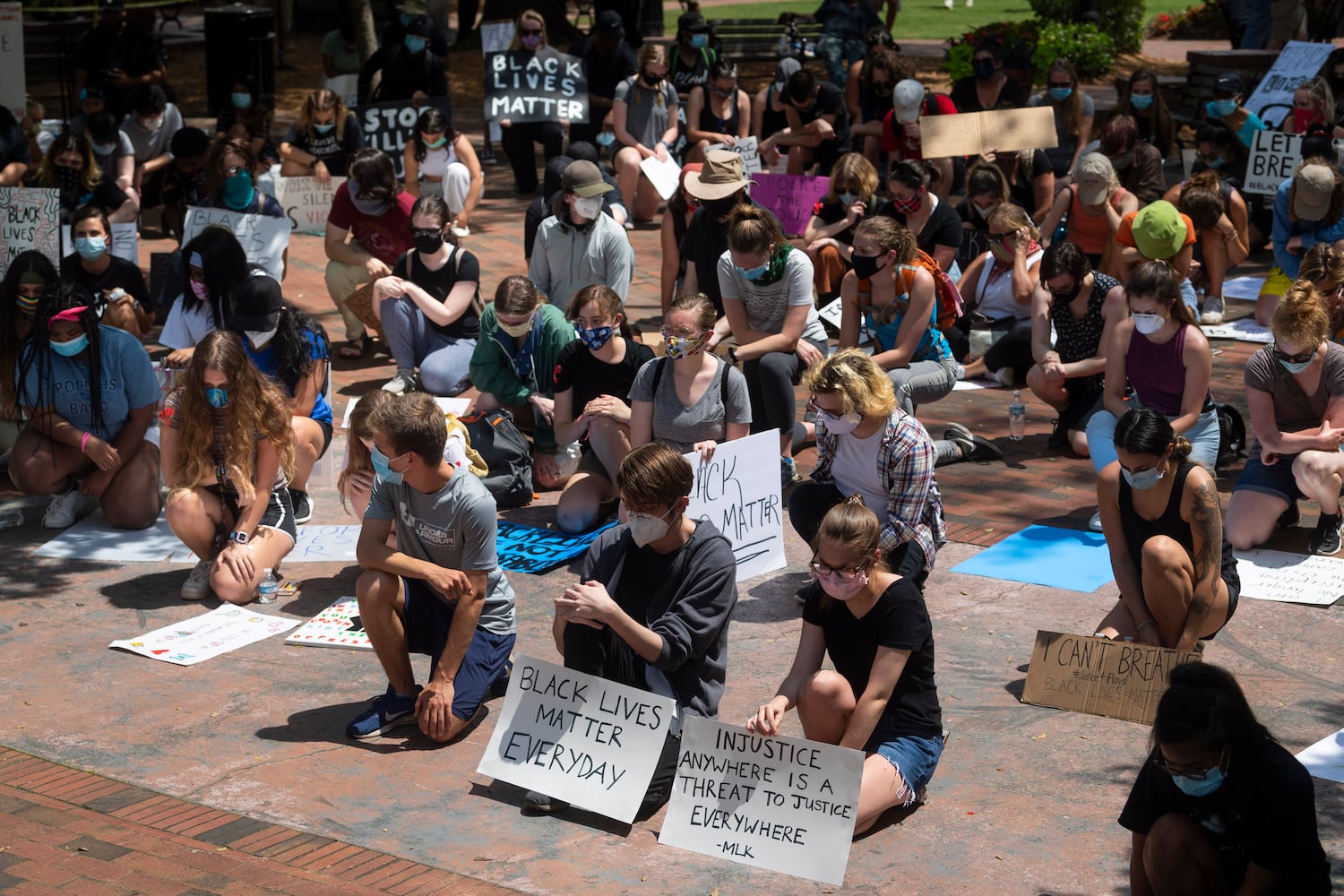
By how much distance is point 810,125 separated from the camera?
14.9 m

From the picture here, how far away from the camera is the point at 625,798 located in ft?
17.2

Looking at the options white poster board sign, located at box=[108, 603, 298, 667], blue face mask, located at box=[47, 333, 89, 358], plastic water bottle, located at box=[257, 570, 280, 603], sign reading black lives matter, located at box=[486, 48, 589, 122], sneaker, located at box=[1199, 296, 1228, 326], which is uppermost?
sign reading black lives matter, located at box=[486, 48, 589, 122]

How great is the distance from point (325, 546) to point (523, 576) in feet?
3.57

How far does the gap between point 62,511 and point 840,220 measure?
5.83 m

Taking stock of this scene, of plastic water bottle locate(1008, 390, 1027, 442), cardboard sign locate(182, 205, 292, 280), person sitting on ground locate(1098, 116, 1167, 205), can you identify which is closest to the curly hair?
cardboard sign locate(182, 205, 292, 280)

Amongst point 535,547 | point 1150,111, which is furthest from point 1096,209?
point 535,547

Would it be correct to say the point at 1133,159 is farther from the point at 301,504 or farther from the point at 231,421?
the point at 231,421

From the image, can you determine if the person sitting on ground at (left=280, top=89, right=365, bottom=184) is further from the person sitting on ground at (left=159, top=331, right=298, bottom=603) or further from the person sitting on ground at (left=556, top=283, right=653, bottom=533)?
the person sitting on ground at (left=159, top=331, right=298, bottom=603)

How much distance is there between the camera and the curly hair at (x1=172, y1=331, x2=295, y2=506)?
727 cm

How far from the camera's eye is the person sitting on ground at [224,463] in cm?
728

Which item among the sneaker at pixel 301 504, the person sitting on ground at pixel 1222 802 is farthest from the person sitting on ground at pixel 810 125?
the person sitting on ground at pixel 1222 802

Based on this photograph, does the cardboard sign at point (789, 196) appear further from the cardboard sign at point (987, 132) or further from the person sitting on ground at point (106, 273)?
the person sitting on ground at point (106, 273)

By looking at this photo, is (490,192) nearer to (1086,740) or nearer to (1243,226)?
(1243,226)

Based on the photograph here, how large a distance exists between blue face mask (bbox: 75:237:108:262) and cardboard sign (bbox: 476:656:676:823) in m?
6.03
